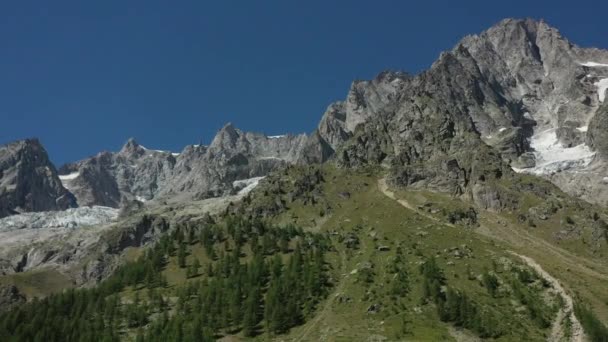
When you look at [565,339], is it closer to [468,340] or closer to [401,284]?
[468,340]

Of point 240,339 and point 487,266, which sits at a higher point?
point 487,266

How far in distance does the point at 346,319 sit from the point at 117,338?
71.7 meters

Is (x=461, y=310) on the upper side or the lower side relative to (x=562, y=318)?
upper

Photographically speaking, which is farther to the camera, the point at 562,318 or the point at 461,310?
the point at 461,310

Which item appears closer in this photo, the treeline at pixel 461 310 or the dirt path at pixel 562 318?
the dirt path at pixel 562 318

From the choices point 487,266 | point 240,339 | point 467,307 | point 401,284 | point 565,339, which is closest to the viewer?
point 565,339

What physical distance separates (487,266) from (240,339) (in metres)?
81.6

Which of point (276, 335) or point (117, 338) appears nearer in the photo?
point (276, 335)

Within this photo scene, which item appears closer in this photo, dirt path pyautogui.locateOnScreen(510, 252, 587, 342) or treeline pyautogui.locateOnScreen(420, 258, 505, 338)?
dirt path pyautogui.locateOnScreen(510, 252, 587, 342)

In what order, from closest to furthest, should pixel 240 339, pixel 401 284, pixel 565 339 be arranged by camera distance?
pixel 565 339, pixel 240 339, pixel 401 284

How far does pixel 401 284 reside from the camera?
182 metres

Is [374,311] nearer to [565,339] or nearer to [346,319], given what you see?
[346,319]

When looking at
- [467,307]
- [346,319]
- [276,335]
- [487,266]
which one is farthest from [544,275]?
A: [276,335]

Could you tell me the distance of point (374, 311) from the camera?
548 ft
